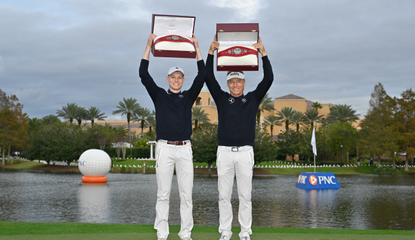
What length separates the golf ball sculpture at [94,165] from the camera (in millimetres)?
32125

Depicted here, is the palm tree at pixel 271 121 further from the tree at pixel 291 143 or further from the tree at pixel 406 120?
the tree at pixel 406 120

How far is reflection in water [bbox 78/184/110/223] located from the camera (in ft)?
51.5

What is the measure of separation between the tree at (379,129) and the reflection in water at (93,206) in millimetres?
46443

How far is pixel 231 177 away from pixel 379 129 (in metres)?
58.8

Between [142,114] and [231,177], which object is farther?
[142,114]

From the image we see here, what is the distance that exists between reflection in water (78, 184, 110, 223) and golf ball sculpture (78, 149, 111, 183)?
664cm

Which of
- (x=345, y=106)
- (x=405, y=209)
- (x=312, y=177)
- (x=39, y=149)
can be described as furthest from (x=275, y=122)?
(x=405, y=209)

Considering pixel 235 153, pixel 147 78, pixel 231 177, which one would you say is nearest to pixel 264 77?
pixel 235 153

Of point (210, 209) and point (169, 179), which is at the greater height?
point (169, 179)

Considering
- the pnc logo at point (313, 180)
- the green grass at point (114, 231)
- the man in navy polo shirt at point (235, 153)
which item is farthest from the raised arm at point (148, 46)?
the pnc logo at point (313, 180)

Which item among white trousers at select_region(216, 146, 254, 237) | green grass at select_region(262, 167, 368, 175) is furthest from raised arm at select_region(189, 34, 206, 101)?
green grass at select_region(262, 167, 368, 175)

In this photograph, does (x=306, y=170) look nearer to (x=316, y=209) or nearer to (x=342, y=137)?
(x=342, y=137)

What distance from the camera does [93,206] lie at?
756 inches

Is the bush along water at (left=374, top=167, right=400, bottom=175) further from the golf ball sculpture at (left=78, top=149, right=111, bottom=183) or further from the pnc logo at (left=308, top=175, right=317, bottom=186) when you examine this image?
the golf ball sculpture at (left=78, top=149, right=111, bottom=183)
